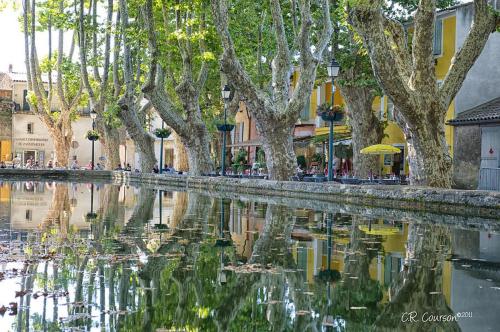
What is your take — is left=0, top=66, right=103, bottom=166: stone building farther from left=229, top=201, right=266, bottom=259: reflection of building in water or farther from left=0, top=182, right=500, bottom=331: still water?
left=0, top=182, right=500, bottom=331: still water

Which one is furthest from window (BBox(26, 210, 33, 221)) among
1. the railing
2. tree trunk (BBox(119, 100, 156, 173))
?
tree trunk (BBox(119, 100, 156, 173))

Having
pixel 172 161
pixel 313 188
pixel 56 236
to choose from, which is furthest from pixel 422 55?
pixel 172 161

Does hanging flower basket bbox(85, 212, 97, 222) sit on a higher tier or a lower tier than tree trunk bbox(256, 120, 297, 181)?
lower

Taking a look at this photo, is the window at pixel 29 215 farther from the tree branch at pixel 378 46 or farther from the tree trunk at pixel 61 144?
the tree trunk at pixel 61 144

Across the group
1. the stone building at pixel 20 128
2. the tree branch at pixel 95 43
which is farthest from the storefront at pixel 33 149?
the tree branch at pixel 95 43

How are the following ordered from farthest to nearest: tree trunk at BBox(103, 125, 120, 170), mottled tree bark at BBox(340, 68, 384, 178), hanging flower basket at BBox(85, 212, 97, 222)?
1. tree trunk at BBox(103, 125, 120, 170)
2. mottled tree bark at BBox(340, 68, 384, 178)
3. hanging flower basket at BBox(85, 212, 97, 222)

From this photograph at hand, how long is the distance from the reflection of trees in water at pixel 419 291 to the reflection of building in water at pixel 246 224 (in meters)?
2.12

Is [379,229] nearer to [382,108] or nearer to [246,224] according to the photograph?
[246,224]

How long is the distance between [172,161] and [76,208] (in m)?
57.0

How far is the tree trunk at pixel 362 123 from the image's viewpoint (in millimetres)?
31234

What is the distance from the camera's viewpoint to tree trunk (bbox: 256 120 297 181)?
24797 millimetres

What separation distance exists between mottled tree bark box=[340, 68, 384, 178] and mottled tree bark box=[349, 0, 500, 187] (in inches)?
466

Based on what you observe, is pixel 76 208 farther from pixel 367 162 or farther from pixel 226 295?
pixel 367 162

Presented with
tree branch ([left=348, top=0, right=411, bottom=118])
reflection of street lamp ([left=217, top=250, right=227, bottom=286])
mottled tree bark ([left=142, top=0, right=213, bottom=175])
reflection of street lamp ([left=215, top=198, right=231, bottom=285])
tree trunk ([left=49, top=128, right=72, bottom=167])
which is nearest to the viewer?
reflection of street lamp ([left=217, top=250, right=227, bottom=286])
